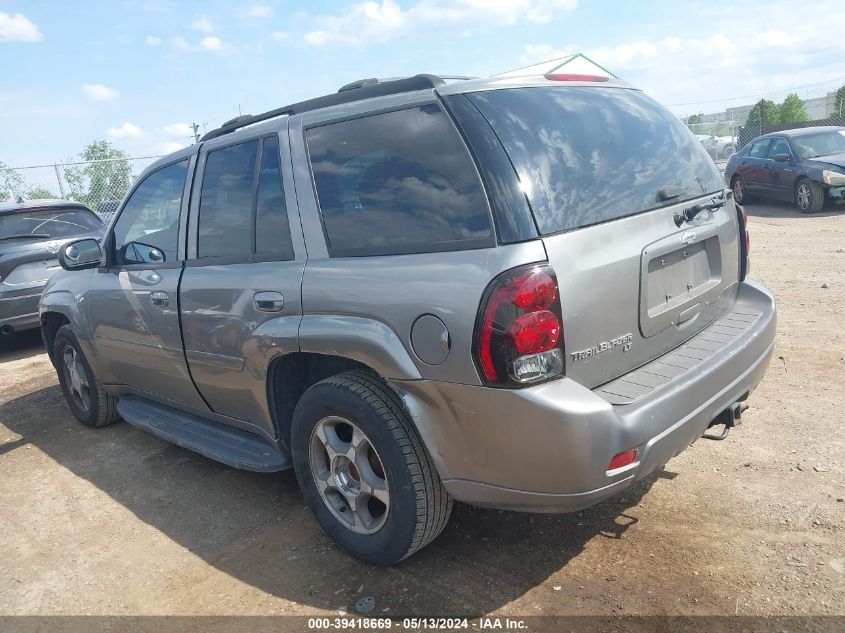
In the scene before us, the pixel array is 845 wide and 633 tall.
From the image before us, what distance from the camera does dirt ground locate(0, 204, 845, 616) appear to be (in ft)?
9.02

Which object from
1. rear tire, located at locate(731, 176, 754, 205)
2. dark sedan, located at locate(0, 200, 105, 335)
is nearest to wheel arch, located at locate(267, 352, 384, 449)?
dark sedan, located at locate(0, 200, 105, 335)

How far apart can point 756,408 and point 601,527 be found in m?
1.72

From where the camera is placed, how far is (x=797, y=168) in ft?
42.7

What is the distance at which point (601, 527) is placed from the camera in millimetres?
3199

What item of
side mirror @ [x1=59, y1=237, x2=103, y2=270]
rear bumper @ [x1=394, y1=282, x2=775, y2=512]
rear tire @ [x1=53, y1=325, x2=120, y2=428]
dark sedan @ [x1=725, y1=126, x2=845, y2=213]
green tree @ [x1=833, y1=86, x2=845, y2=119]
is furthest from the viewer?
green tree @ [x1=833, y1=86, x2=845, y2=119]

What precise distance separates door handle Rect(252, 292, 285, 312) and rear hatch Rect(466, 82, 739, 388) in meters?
1.22

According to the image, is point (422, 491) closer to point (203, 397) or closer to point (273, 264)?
point (273, 264)

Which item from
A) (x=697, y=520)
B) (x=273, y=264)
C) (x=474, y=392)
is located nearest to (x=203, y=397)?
(x=273, y=264)

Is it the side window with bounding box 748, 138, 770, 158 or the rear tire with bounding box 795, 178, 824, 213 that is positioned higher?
the side window with bounding box 748, 138, 770, 158

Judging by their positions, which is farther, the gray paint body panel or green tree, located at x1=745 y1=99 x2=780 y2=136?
green tree, located at x1=745 y1=99 x2=780 y2=136

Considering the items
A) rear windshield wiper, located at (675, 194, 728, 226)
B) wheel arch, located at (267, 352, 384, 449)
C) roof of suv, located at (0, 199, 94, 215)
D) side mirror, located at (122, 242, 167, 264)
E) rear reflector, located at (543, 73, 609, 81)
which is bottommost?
wheel arch, located at (267, 352, 384, 449)

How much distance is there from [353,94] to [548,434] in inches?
69.8

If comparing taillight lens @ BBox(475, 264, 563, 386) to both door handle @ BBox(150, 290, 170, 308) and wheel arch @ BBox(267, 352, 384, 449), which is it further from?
door handle @ BBox(150, 290, 170, 308)

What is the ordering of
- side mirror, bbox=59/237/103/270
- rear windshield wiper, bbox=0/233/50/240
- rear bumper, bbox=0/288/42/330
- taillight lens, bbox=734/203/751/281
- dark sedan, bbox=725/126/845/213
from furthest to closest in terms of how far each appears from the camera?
dark sedan, bbox=725/126/845/213, rear windshield wiper, bbox=0/233/50/240, rear bumper, bbox=0/288/42/330, side mirror, bbox=59/237/103/270, taillight lens, bbox=734/203/751/281
